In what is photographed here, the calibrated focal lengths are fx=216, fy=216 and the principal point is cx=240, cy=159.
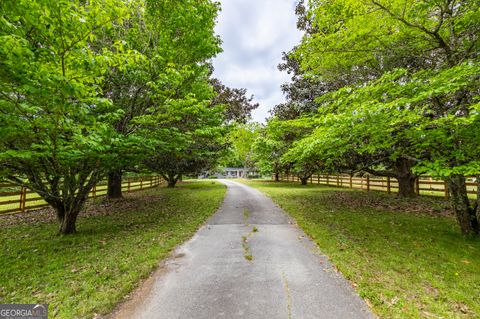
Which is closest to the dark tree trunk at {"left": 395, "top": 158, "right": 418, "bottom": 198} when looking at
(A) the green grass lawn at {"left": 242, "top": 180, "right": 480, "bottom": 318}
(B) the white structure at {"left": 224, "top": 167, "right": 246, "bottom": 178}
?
(A) the green grass lawn at {"left": 242, "top": 180, "right": 480, "bottom": 318}

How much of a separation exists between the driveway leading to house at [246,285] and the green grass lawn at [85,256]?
424 millimetres

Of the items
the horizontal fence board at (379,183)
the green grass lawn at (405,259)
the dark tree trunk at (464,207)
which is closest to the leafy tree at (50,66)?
the green grass lawn at (405,259)

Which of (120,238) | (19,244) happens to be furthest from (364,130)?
(19,244)

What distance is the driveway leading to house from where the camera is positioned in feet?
8.84

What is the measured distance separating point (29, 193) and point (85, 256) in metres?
8.62

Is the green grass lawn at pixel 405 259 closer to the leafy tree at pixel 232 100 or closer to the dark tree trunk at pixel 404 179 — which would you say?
the dark tree trunk at pixel 404 179

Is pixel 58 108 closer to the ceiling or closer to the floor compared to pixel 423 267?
closer to the ceiling

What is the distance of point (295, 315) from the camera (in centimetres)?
259

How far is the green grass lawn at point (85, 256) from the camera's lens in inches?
122

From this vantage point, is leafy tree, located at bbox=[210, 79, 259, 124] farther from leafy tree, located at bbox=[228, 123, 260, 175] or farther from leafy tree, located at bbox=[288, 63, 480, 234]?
leafy tree, located at bbox=[228, 123, 260, 175]

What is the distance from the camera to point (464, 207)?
214 inches

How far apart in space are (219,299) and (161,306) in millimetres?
754

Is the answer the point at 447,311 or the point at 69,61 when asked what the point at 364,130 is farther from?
the point at 69,61

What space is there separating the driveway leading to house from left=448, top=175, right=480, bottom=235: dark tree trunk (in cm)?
389
